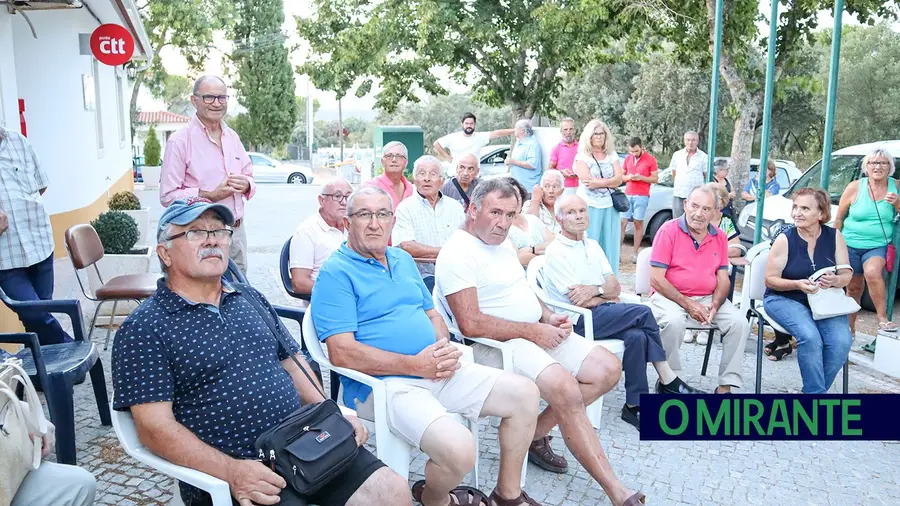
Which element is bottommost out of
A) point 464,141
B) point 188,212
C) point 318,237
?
point 318,237

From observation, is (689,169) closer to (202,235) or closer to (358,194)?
(358,194)

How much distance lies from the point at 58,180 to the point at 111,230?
322 centimetres

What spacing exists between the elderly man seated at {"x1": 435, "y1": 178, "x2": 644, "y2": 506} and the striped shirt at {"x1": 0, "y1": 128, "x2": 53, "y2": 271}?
2348 millimetres

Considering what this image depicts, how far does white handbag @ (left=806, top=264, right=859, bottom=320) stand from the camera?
14.1 feet

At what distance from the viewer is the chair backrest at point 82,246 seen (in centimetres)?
467

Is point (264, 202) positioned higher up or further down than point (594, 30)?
further down

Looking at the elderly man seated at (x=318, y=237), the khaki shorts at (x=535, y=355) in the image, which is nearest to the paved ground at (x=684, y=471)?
the khaki shorts at (x=535, y=355)

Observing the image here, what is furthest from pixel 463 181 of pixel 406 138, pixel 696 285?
pixel 406 138

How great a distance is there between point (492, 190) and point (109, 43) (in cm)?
836

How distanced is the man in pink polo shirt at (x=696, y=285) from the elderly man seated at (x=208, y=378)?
2.48m

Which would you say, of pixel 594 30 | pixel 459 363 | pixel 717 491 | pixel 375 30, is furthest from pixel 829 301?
pixel 375 30

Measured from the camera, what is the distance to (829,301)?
4320 mm

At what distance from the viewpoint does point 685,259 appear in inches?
176

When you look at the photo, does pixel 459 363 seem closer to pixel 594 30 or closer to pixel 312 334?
pixel 312 334
